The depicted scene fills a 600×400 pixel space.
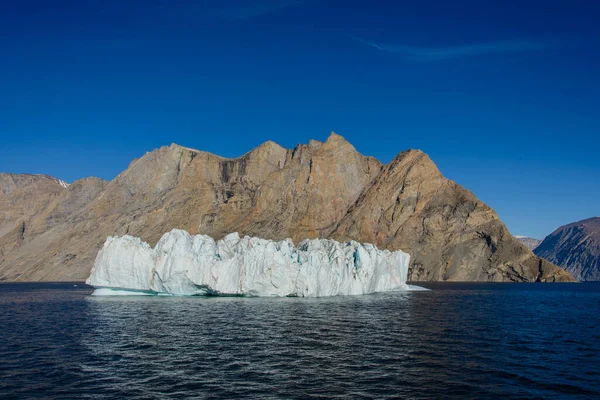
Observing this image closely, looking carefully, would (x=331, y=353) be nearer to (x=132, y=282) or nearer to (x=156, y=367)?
(x=156, y=367)

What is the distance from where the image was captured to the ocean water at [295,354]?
83.4 feet

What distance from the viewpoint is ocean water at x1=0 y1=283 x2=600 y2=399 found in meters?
25.4

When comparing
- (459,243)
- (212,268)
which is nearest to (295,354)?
(212,268)

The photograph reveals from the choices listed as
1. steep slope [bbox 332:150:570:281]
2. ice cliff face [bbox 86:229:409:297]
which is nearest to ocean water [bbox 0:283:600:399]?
ice cliff face [bbox 86:229:409:297]

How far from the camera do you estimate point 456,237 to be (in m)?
186

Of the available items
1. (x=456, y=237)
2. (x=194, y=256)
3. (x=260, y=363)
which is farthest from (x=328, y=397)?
(x=456, y=237)

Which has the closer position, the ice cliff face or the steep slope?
the ice cliff face

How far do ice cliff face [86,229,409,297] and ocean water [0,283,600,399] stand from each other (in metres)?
12.5

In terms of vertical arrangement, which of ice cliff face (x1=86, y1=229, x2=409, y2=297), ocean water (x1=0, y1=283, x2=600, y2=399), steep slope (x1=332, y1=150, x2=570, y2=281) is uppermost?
steep slope (x1=332, y1=150, x2=570, y2=281)

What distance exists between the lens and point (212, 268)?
6975 centimetres

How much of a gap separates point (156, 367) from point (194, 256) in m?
40.9

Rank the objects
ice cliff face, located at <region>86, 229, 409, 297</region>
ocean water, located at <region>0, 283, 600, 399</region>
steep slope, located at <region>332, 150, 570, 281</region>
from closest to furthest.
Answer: ocean water, located at <region>0, 283, 600, 399</region> < ice cliff face, located at <region>86, 229, 409, 297</region> < steep slope, located at <region>332, 150, 570, 281</region>

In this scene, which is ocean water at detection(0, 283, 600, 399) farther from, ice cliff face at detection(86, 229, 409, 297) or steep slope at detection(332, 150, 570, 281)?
steep slope at detection(332, 150, 570, 281)

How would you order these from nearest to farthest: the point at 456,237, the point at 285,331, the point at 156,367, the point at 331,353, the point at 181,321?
1. the point at 156,367
2. the point at 331,353
3. the point at 285,331
4. the point at 181,321
5. the point at 456,237
